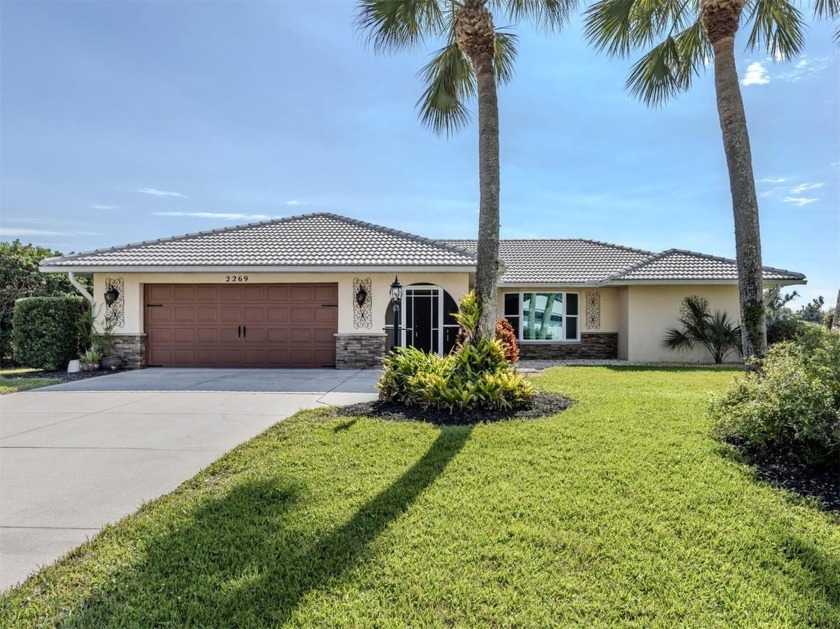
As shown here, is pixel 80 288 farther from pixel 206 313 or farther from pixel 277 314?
pixel 277 314

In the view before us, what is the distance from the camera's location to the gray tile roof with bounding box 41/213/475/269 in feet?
42.3

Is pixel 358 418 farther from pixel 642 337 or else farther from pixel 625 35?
pixel 642 337

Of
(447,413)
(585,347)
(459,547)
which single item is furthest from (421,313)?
(459,547)

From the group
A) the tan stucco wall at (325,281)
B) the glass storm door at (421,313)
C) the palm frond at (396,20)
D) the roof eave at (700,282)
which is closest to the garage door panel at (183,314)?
the tan stucco wall at (325,281)

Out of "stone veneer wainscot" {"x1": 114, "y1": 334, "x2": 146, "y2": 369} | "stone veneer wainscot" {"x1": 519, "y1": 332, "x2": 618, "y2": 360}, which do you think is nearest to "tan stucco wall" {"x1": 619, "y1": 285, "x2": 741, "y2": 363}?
"stone veneer wainscot" {"x1": 519, "y1": 332, "x2": 618, "y2": 360}

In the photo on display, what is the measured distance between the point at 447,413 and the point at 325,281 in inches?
291

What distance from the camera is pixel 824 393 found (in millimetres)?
4777

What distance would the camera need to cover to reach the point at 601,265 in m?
18.1

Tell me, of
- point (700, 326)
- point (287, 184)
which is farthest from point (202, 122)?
point (700, 326)

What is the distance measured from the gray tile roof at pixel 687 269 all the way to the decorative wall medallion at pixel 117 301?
15483 mm

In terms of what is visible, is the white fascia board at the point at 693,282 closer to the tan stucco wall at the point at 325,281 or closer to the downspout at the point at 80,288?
the tan stucco wall at the point at 325,281

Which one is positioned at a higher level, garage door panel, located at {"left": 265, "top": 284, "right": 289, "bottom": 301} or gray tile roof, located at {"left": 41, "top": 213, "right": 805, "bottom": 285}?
gray tile roof, located at {"left": 41, "top": 213, "right": 805, "bottom": 285}

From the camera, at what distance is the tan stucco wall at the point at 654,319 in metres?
15.7

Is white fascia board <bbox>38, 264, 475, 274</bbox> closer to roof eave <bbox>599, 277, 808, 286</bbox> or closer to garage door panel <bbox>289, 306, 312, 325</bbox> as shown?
garage door panel <bbox>289, 306, 312, 325</bbox>
